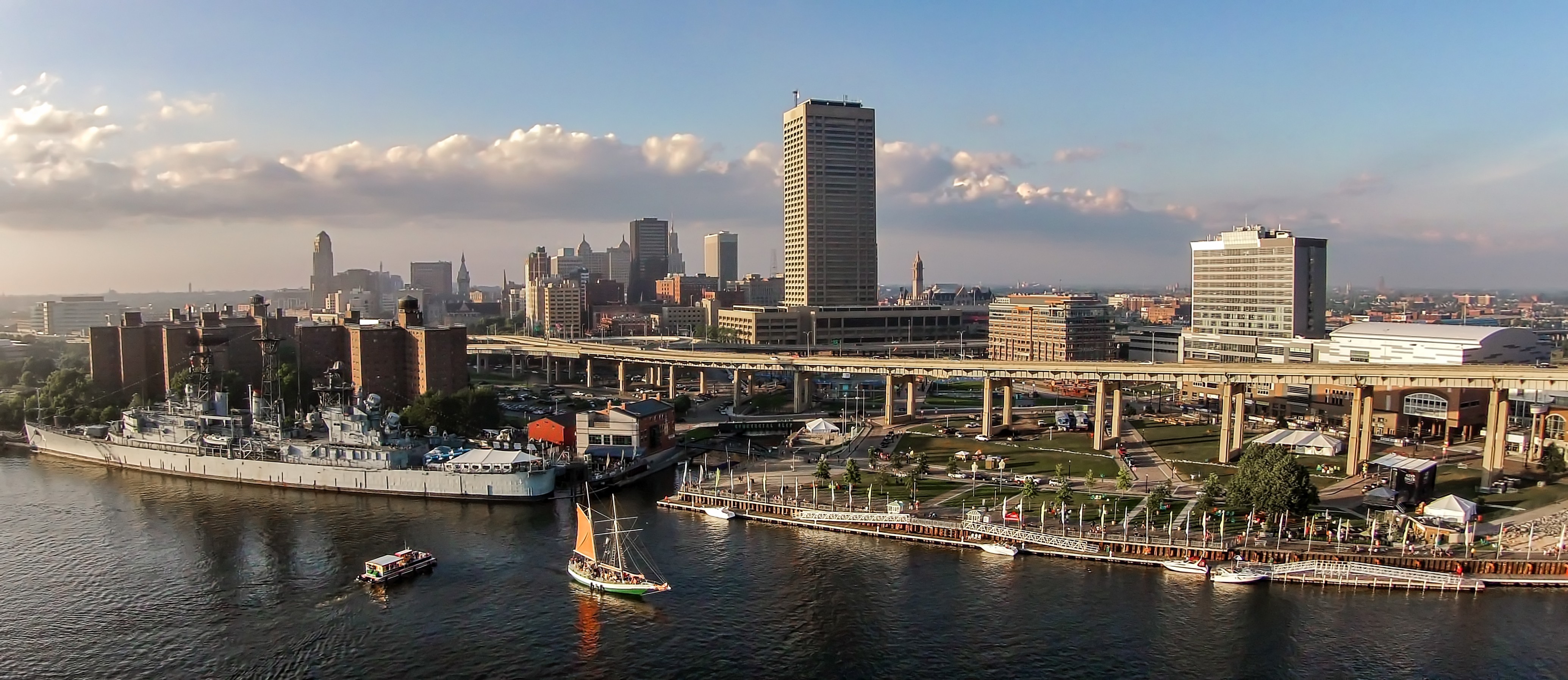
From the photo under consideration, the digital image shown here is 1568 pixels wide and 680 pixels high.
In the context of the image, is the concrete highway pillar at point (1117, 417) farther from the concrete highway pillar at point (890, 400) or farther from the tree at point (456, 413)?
the tree at point (456, 413)

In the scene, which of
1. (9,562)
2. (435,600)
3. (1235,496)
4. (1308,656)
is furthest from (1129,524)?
(9,562)

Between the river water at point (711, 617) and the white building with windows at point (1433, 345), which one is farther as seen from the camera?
the white building with windows at point (1433, 345)

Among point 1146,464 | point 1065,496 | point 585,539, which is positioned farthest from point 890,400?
point 585,539

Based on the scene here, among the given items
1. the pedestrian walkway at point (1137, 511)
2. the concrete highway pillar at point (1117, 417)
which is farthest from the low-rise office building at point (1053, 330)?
the pedestrian walkway at point (1137, 511)

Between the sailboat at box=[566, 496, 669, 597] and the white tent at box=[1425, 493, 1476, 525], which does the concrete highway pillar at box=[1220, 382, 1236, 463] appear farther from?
the sailboat at box=[566, 496, 669, 597]

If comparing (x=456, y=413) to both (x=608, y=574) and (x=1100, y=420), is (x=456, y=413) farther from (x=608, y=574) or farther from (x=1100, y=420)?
(x=1100, y=420)

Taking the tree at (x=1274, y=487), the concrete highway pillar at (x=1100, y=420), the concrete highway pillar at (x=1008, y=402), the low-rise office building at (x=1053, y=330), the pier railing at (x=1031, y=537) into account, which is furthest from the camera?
the low-rise office building at (x=1053, y=330)
